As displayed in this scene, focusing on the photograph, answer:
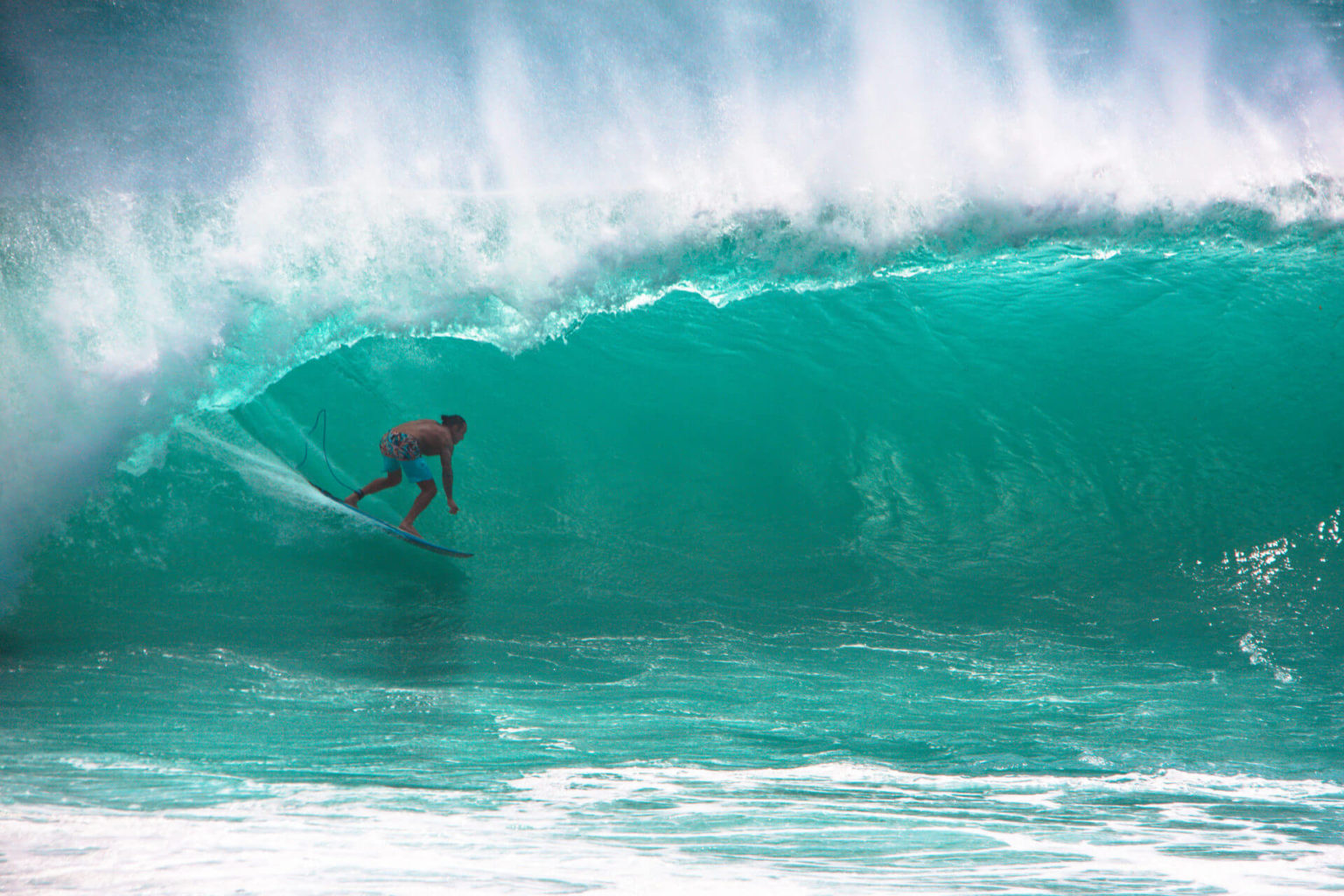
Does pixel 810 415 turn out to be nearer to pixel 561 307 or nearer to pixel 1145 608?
pixel 561 307

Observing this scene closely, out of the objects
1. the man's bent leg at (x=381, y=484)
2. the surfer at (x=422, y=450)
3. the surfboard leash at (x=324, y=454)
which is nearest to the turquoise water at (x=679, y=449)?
the surfboard leash at (x=324, y=454)

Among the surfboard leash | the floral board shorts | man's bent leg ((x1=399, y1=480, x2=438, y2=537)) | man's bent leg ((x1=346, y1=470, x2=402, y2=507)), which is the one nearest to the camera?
the floral board shorts

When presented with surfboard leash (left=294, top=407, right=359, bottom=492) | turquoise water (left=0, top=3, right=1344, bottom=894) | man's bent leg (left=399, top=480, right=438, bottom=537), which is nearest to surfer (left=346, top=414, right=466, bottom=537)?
man's bent leg (left=399, top=480, right=438, bottom=537)

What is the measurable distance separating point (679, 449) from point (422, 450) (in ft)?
6.58

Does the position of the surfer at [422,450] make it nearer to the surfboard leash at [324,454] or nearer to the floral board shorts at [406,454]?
the floral board shorts at [406,454]

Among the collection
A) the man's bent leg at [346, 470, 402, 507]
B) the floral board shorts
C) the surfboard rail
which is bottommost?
the surfboard rail

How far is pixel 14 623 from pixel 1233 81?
32.3 feet

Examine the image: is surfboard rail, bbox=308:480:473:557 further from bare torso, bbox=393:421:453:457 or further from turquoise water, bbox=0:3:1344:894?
bare torso, bbox=393:421:453:457

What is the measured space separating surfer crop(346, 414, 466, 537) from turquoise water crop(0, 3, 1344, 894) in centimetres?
42

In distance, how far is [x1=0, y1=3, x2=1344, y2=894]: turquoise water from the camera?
9.91 ft

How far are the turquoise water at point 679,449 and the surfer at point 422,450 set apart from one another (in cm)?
42

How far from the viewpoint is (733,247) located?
702cm

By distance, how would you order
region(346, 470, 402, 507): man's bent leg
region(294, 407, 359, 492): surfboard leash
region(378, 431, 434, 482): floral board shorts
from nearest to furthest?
region(378, 431, 434, 482): floral board shorts < region(346, 470, 402, 507): man's bent leg < region(294, 407, 359, 492): surfboard leash

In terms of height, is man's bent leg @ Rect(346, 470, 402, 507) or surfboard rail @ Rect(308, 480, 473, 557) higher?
man's bent leg @ Rect(346, 470, 402, 507)
